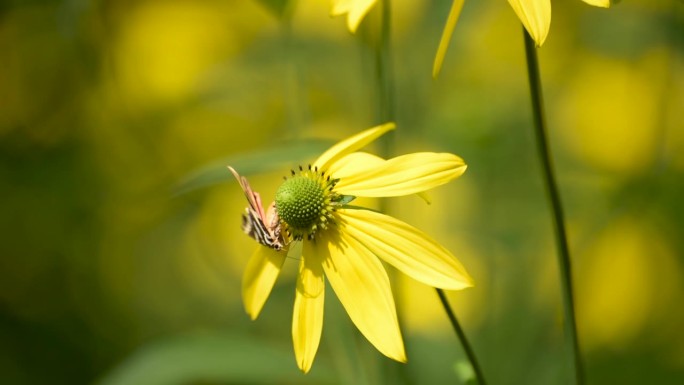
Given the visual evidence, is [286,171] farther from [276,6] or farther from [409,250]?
[409,250]

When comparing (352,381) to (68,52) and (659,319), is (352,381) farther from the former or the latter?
(68,52)

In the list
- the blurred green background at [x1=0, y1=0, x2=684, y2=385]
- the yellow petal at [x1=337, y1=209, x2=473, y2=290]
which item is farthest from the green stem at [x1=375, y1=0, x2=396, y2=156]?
the yellow petal at [x1=337, y1=209, x2=473, y2=290]

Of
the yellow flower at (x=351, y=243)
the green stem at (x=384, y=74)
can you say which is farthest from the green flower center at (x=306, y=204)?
the green stem at (x=384, y=74)

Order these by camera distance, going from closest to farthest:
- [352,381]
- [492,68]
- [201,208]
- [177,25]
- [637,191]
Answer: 1. [352,381]
2. [637,191]
3. [492,68]
4. [201,208]
5. [177,25]

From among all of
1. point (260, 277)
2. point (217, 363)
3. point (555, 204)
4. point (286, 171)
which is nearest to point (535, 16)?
point (555, 204)

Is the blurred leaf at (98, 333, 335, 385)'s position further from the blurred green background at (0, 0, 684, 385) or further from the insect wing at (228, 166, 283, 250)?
the insect wing at (228, 166, 283, 250)

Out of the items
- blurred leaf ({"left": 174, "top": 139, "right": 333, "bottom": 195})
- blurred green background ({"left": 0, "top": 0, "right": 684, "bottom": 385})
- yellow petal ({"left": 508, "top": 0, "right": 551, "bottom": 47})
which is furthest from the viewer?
blurred green background ({"left": 0, "top": 0, "right": 684, "bottom": 385})

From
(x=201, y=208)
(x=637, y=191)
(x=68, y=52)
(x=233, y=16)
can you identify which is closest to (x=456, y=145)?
(x=637, y=191)
